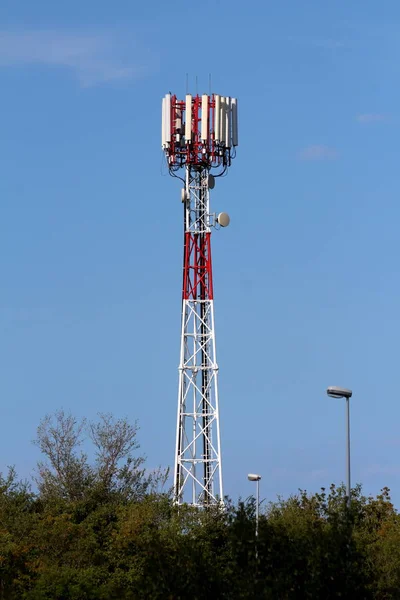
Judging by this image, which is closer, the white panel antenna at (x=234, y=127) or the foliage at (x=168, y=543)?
the foliage at (x=168, y=543)

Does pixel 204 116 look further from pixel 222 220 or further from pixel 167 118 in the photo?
pixel 222 220

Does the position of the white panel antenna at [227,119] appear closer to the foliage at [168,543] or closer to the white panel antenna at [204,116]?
the white panel antenna at [204,116]

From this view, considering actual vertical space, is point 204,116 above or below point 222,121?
above

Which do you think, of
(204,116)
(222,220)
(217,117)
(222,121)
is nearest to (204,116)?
(204,116)

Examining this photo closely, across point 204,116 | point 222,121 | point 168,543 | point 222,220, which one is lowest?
point 168,543

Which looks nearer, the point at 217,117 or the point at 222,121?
the point at 217,117

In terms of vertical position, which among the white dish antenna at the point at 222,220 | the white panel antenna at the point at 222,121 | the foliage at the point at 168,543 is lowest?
the foliage at the point at 168,543

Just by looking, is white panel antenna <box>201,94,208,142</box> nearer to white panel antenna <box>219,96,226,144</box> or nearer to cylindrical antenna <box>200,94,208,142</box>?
cylindrical antenna <box>200,94,208,142</box>

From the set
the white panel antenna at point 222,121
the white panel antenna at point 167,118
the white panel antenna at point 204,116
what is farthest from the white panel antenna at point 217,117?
the white panel antenna at point 167,118

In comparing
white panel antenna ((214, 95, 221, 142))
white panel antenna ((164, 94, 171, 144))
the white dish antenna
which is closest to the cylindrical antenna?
white panel antenna ((214, 95, 221, 142))

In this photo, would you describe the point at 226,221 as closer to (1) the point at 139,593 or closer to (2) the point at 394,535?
(2) the point at 394,535

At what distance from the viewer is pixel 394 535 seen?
54094 mm

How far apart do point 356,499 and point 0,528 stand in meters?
16.7

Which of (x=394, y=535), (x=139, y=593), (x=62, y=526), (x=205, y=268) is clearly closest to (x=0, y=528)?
(x=62, y=526)
